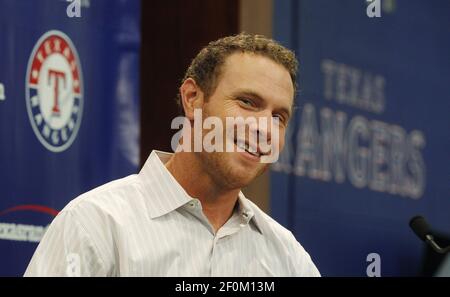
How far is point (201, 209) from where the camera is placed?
2.58 meters

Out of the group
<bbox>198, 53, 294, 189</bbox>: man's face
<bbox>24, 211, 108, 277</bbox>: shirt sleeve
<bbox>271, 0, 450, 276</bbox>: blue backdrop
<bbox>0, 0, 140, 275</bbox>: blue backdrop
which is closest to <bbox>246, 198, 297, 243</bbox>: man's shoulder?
<bbox>198, 53, 294, 189</bbox>: man's face

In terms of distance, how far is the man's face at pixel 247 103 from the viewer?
2.56m

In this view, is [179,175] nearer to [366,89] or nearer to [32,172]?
[32,172]

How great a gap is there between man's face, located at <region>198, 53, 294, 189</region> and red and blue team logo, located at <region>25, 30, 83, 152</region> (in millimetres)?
816

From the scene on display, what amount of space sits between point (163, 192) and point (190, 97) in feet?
1.07

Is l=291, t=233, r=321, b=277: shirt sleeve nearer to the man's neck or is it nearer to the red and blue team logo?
the man's neck

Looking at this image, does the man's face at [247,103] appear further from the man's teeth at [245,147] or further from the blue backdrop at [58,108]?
the blue backdrop at [58,108]

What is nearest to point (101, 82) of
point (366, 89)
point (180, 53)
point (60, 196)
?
point (60, 196)

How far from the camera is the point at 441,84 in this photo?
18.1 ft

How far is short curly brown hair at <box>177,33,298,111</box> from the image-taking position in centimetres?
266

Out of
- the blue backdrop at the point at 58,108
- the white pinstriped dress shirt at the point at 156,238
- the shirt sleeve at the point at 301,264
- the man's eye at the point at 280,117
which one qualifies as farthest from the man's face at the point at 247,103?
the blue backdrop at the point at 58,108

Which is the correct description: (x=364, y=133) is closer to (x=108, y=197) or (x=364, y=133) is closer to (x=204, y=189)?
(x=204, y=189)

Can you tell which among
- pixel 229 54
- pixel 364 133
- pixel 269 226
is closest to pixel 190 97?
pixel 229 54

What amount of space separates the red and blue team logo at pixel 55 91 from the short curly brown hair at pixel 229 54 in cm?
69
